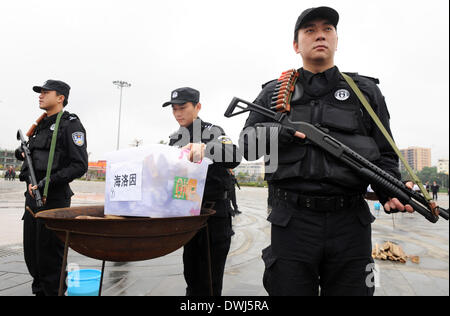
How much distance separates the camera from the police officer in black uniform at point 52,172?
102 inches

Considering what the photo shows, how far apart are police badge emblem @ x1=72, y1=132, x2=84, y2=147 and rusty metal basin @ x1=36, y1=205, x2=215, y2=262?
1495 mm

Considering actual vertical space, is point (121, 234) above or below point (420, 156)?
below

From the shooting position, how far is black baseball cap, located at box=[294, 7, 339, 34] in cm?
157

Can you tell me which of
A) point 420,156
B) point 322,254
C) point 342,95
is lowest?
point 322,254

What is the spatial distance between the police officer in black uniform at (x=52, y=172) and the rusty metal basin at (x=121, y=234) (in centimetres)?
128

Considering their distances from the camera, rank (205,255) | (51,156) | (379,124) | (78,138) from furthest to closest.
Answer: (78,138)
(51,156)
(205,255)
(379,124)

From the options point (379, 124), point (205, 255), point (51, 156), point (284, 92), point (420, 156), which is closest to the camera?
point (379, 124)

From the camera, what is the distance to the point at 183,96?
2.55 metres

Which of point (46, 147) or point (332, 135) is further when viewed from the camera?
point (46, 147)

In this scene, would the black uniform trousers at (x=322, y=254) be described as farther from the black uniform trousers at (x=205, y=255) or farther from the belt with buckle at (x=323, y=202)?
the black uniform trousers at (x=205, y=255)

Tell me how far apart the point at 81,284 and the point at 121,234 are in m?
1.75

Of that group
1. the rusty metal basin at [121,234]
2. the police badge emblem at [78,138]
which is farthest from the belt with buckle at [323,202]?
the police badge emblem at [78,138]

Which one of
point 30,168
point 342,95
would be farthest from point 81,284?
point 342,95

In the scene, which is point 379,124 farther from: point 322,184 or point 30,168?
point 30,168
